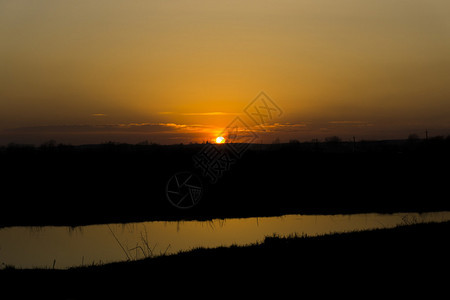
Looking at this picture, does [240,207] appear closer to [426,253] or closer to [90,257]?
[90,257]

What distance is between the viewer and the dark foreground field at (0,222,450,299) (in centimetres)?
699

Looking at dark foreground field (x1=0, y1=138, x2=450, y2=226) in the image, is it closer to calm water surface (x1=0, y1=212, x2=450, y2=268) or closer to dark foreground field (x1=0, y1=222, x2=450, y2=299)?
calm water surface (x1=0, y1=212, x2=450, y2=268)

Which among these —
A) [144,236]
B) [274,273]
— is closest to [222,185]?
[144,236]

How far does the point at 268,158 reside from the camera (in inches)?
1385

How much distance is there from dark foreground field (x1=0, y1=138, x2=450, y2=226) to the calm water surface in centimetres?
203

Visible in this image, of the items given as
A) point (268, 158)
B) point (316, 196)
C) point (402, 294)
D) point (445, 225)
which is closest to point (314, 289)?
point (402, 294)

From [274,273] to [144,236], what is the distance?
11.7 m

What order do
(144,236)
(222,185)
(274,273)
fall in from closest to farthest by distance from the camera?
(274,273)
(144,236)
(222,185)

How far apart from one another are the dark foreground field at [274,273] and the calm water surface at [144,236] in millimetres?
4748

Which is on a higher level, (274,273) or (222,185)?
(274,273)

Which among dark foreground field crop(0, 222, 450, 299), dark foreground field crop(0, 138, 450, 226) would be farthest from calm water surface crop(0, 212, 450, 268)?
dark foreground field crop(0, 222, 450, 299)

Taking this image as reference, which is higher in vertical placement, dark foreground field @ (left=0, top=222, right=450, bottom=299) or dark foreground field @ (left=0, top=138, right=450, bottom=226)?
dark foreground field @ (left=0, top=222, right=450, bottom=299)

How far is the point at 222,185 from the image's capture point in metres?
29.6

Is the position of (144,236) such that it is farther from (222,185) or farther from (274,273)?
(274,273)
